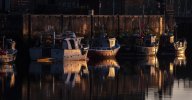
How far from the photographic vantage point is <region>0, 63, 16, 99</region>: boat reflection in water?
160 ft

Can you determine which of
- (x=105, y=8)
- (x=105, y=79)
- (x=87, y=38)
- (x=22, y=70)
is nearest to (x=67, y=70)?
(x=22, y=70)

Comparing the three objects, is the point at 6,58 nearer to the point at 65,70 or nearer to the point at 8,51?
the point at 8,51

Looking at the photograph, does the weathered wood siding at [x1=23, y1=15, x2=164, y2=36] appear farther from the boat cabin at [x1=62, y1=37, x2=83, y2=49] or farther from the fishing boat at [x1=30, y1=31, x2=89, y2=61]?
the boat cabin at [x1=62, y1=37, x2=83, y2=49]

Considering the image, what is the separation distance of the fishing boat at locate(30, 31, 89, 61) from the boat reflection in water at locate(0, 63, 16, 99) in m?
4.33

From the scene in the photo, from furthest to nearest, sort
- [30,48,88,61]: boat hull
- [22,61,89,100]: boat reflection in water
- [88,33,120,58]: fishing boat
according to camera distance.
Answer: [88,33,120,58]: fishing boat → [30,48,88,61]: boat hull → [22,61,89,100]: boat reflection in water

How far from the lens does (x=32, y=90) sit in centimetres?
5050

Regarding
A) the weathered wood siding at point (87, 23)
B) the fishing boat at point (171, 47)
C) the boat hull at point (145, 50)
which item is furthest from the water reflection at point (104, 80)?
the fishing boat at point (171, 47)

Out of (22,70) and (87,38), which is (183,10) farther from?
(22,70)

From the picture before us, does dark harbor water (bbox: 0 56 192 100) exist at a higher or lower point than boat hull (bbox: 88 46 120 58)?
lower

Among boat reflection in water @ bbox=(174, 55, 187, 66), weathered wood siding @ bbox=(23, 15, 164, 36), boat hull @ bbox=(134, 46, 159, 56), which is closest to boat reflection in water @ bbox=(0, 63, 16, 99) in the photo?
weathered wood siding @ bbox=(23, 15, 164, 36)

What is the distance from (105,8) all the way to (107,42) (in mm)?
19038

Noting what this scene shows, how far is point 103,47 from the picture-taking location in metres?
81.5

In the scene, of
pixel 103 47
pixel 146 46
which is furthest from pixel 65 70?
pixel 146 46

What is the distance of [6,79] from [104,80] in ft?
21.6
